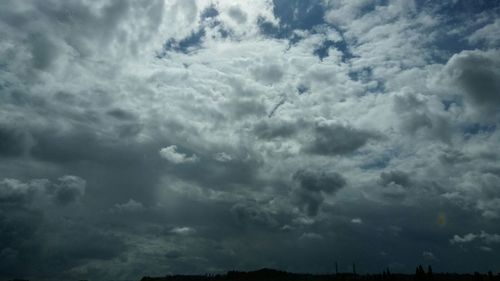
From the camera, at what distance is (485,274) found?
646 ft

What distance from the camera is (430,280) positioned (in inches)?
7416

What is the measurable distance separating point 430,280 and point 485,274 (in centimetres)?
2837
